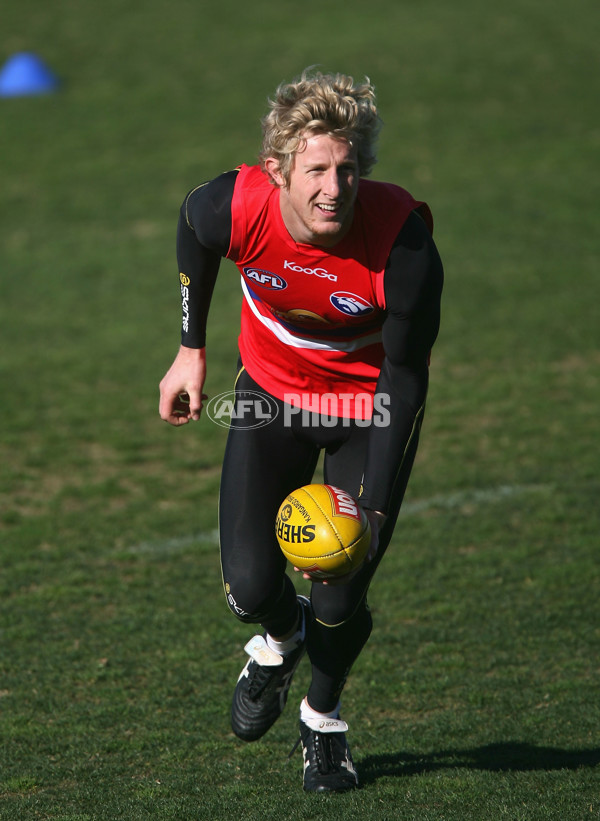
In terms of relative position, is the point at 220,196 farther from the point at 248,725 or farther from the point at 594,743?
the point at 594,743

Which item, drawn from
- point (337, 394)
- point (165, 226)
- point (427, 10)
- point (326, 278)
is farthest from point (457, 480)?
point (427, 10)

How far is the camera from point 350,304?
4328 mm

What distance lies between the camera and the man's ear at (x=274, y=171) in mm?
4168

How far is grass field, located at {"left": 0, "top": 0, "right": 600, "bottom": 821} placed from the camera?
4824 mm

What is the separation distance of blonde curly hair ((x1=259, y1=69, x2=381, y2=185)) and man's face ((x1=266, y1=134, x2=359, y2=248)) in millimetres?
41

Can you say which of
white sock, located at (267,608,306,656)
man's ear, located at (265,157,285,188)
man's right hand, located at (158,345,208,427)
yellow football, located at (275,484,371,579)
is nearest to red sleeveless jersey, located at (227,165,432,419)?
man's ear, located at (265,157,285,188)

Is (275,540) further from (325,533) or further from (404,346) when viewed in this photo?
(404,346)

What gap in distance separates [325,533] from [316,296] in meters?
1.08

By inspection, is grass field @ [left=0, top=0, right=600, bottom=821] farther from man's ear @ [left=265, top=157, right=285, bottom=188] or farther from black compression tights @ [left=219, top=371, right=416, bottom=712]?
man's ear @ [left=265, top=157, right=285, bottom=188]

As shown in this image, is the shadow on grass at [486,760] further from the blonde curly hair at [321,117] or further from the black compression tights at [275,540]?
the blonde curly hair at [321,117]

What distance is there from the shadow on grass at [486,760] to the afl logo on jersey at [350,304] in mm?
2168

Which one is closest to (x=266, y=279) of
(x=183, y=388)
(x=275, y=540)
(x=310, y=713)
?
(x=183, y=388)

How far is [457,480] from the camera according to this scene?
28.1ft

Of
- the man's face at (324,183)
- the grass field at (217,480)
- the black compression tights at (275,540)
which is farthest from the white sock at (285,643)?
the man's face at (324,183)
